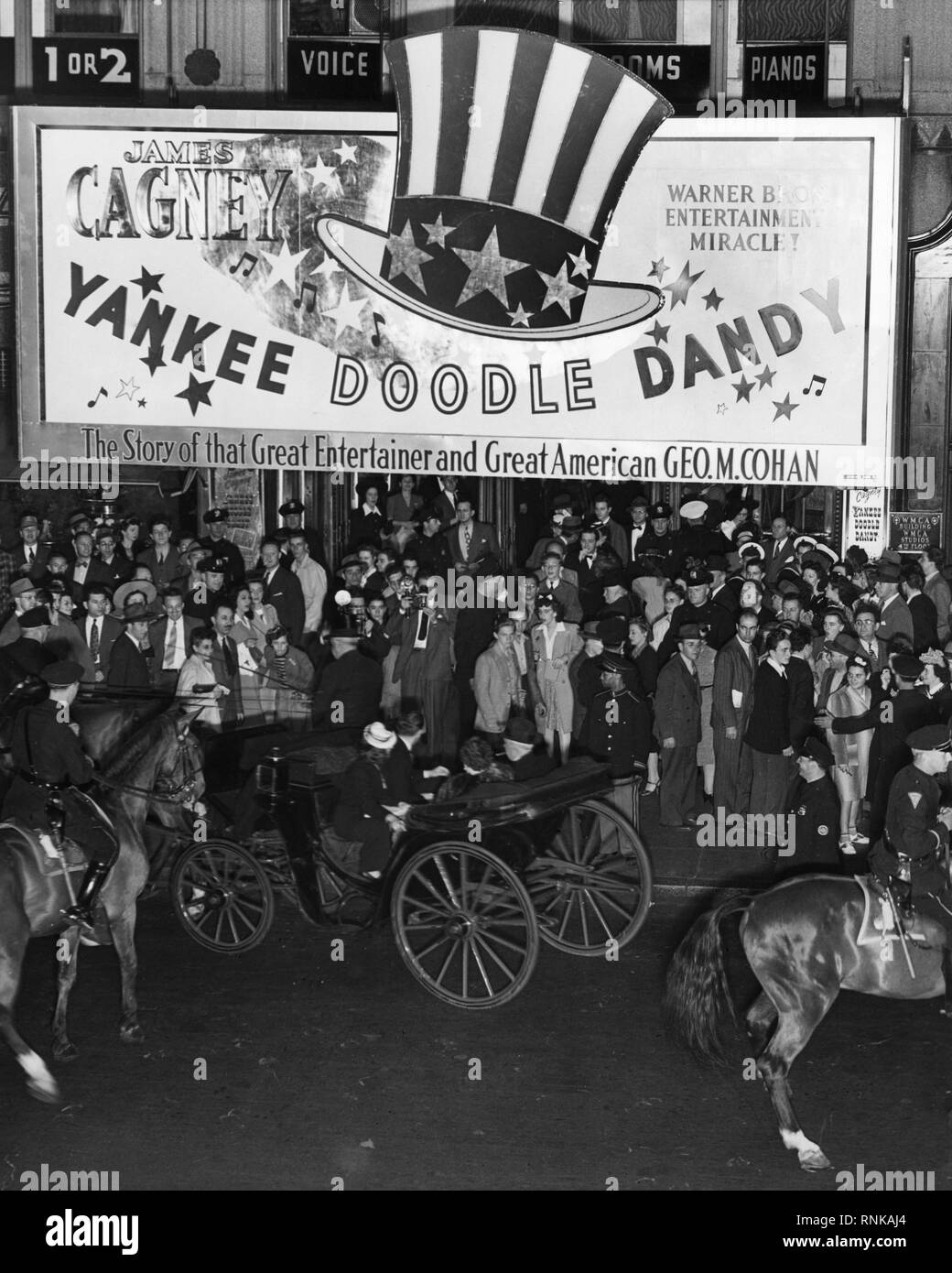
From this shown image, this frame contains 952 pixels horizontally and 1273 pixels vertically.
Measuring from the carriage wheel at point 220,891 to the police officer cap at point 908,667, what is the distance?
5.15 m

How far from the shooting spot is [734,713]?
1312cm

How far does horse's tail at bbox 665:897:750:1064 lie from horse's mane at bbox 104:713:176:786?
144 inches

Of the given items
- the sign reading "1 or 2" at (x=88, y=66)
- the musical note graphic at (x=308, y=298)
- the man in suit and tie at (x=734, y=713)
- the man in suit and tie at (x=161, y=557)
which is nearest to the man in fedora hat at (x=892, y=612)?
the man in suit and tie at (x=734, y=713)

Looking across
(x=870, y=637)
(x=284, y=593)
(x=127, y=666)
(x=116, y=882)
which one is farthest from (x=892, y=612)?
(x=116, y=882)

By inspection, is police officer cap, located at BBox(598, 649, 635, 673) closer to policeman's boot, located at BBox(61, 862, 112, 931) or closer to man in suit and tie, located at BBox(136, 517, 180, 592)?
policeman's boot, located at BBox(61, 862, 112, 931)

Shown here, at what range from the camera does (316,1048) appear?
30.9 feet

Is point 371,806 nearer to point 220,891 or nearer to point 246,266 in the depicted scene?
point 220,891

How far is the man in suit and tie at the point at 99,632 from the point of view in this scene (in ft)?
45.4

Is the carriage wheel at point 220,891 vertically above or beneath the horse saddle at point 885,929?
beneath

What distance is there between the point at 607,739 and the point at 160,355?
521cm

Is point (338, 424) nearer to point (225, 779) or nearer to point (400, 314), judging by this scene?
point (400, 314)

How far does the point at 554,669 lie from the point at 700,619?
1.51m

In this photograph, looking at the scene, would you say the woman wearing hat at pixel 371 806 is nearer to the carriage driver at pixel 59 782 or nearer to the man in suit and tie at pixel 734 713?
the carriage driver at pixel 59 782

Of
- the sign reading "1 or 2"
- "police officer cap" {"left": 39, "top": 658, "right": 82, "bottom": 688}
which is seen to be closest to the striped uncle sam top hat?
"police officer cap" {"left": 39, "top": 658, "right": 82, "bottom": 688}
